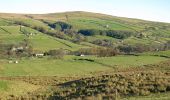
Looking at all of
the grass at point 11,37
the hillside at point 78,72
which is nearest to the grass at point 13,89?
the hillside at point 78,72

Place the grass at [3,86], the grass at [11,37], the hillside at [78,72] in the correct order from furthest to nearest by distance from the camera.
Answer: the grass at [11,37] → the grass at [3,86] → the hillside at [78,72]

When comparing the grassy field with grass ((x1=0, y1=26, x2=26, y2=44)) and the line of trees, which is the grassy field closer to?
grass ((x1=0, y1=26, x2=26, y2=44))

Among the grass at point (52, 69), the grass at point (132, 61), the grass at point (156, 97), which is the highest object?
the grass at point (156, 97)

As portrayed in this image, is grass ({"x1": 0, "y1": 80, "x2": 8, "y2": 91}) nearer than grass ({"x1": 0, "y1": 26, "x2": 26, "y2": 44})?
Yes

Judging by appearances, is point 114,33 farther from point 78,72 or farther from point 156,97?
point 156,97

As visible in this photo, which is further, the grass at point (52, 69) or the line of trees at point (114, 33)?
the line of trees at point (114, 33)

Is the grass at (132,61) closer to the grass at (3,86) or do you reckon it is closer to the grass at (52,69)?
the grass at (52,69)

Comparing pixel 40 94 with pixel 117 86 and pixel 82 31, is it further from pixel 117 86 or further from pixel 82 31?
pixel 82 31

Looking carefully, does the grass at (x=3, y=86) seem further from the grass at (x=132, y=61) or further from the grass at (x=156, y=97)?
the grass at (x=132, y=61)

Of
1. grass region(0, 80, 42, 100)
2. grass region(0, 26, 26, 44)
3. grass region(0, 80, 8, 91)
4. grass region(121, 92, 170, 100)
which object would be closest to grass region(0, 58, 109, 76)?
grass region(0, 80, 42, 100)

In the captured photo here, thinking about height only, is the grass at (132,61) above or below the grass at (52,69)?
above

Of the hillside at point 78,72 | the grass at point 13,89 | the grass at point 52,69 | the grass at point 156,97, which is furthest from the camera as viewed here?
the grass at point 52,69

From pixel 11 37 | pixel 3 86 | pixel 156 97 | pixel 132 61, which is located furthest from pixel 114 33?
pixel 156 97

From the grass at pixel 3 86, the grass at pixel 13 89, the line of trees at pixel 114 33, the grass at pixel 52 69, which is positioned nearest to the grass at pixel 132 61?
the grass at pixel 52 69
